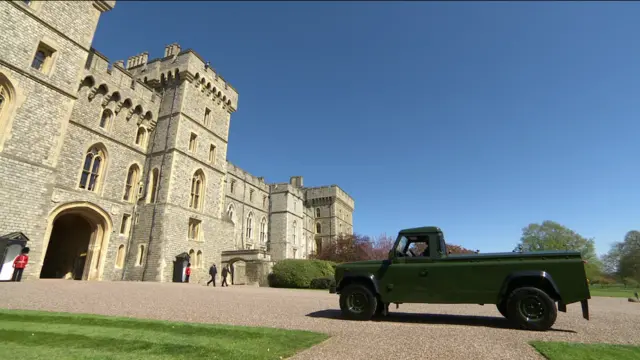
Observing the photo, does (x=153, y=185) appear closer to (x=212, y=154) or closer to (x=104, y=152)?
(x=104, y=152)

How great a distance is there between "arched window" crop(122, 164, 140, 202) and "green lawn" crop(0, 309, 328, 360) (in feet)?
56.6

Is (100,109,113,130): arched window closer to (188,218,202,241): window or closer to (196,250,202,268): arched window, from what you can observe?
(188,218,202,241): window

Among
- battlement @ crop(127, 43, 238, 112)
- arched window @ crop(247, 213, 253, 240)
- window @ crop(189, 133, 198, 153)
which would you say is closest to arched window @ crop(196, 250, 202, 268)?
window @ crop(189, 133, 198, 153)

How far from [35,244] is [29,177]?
120 inches

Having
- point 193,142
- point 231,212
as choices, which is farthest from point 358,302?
point 231,212

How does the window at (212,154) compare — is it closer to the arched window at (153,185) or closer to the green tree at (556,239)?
the arched window at (153,185)

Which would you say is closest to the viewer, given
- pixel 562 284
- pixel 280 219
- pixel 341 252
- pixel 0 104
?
pixel 562 284

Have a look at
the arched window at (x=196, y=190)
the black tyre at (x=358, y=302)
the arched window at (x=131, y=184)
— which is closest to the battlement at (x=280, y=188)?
the arched window at (x=196, y=190)

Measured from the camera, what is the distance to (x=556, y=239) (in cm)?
5162

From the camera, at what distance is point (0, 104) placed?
14.1 meters

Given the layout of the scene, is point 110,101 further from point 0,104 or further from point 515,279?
point 515,279

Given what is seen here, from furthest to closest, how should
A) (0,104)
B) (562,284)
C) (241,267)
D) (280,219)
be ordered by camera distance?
(280,219) → (241,267) → (0,104) → (562,284)

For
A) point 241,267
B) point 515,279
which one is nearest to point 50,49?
point 241,267

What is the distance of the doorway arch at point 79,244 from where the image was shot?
18.9 metres
